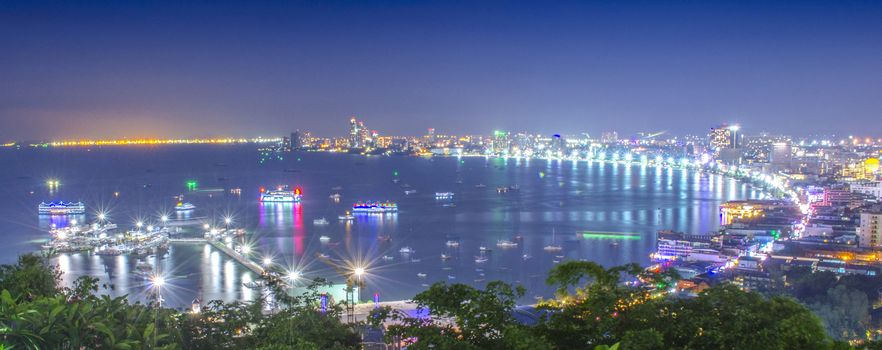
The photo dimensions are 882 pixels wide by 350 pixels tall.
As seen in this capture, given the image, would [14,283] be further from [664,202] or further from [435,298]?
[664,202]

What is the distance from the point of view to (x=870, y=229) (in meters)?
11.1

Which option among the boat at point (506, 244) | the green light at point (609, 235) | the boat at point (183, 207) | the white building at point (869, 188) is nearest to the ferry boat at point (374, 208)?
the boat at point (183, 207)

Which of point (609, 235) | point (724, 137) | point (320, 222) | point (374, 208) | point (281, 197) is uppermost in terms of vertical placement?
point (724, 137)

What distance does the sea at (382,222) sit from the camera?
9023 millimetres

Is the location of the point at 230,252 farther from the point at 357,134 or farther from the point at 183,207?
the point at 357,134

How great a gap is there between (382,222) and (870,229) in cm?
903

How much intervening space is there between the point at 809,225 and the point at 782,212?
9.13 feet

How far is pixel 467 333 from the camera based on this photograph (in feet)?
7.23

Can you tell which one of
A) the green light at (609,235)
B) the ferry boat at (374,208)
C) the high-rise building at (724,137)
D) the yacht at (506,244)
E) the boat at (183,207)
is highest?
the high-rise building at (724,137)

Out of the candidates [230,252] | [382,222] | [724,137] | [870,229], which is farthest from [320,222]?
[724,137]

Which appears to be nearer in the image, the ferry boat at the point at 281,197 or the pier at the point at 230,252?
the pier at the point at 230,252

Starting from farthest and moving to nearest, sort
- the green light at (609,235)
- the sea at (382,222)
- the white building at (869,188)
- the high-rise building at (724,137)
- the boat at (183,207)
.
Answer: the high-rise building at (724,137)
the white building at (869,188)
the boat at (183,207)
the green light at (609,235)
the sea at (382,222)

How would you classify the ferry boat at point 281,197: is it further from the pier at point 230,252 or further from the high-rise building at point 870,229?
the high-rise building at point 870,229

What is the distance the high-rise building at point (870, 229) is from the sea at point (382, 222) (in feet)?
9.76
